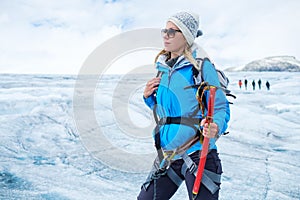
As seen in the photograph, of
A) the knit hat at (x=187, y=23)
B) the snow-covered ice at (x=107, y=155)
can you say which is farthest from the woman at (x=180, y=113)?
the snow-covered ice at (x=107, y=155)

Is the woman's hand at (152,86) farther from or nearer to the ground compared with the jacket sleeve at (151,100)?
farther from the ground

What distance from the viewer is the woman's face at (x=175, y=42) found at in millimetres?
1709

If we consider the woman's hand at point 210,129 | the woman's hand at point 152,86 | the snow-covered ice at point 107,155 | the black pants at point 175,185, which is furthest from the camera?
the snow-covered ice at point 107,155

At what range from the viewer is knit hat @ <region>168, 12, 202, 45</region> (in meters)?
1.69

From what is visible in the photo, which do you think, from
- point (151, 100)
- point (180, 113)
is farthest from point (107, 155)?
point (180, 113)

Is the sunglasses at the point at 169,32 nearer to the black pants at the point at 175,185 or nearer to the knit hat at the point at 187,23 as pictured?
the knit hat at the point at 187,23

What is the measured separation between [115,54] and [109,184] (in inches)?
63.2

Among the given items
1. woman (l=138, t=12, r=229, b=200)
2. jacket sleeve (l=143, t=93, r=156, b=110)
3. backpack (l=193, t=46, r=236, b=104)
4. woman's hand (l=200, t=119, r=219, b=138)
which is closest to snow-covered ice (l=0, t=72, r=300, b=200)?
jacket sleeve (l=143, t=93, r=156, b=110)

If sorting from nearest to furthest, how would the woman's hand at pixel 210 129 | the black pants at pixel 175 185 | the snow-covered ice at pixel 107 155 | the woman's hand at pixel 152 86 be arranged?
the woman's hand at pixel 210 129
the black pants at pixel 175 185
the woman's hand at pixel 152 86
the snow-covered ice at pixel 107 155

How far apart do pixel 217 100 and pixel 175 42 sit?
40 centimetres

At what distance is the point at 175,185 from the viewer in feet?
5.80

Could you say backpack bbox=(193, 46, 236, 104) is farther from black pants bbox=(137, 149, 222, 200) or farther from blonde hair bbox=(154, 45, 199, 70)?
black pants bbox=(137, 149, 222, 200)

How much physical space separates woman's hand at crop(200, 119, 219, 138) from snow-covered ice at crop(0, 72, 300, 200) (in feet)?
4.04

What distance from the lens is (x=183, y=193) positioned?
313cm
